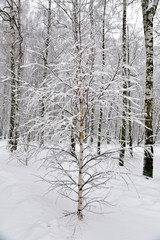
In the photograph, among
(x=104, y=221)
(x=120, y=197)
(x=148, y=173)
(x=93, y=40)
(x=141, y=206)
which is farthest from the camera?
(x=148, y=173)

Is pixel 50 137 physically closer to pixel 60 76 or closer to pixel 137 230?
pixel 60 76

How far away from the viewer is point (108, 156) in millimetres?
3820

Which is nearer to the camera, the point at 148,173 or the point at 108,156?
the point at 108,156

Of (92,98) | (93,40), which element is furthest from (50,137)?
(93,40)

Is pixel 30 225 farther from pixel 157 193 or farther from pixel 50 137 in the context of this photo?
pixel 157 193

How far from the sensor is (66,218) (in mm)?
3955

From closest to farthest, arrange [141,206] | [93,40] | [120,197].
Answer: [93,40], [141,206], [120,197]

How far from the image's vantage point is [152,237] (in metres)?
3.65

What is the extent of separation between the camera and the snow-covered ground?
3.51 metres

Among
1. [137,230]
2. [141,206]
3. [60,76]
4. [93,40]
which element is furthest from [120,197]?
[93,40]

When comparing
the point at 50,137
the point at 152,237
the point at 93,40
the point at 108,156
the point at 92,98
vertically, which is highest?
the point at 93,40

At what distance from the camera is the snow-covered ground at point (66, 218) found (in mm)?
3506

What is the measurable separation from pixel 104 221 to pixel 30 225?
4.32 ft

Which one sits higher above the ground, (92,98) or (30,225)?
(92,98)
